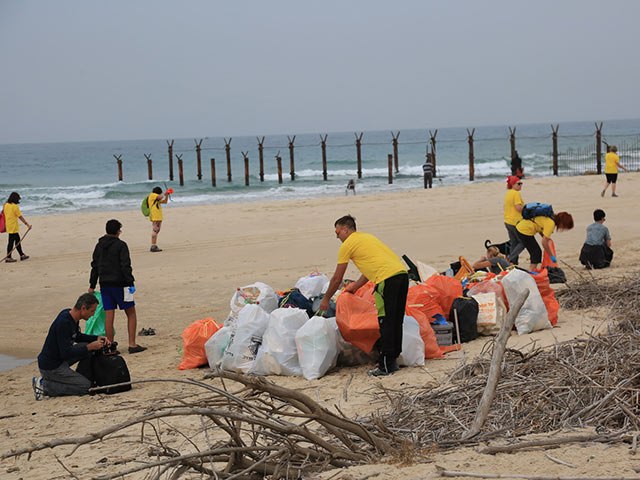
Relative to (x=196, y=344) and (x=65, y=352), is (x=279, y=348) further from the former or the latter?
(x=65, y=352)

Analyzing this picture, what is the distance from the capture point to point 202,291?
35.1 ft

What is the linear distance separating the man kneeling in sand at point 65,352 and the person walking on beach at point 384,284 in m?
2.06

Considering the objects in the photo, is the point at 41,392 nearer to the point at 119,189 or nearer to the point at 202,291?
the point at 202,291

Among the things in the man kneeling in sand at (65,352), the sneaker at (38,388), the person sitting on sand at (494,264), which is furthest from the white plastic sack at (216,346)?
the person sitting on sand at (494,264)

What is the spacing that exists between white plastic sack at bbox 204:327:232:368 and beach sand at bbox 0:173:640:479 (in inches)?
8.3

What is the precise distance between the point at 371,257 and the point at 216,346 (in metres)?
1.67

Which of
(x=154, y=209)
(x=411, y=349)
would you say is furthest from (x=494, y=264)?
(x=154, y=209)

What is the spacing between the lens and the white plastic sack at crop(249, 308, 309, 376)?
624 centimetres

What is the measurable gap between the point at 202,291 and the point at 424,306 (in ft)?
15.9

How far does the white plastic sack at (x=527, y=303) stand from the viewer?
6.79 metres

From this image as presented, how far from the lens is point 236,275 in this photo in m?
11.8

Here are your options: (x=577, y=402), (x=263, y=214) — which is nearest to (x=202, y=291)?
(x=577, y=402)

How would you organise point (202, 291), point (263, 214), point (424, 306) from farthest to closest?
1. point (263, 214)
2. point (202, 291)
3. point (424, 306)

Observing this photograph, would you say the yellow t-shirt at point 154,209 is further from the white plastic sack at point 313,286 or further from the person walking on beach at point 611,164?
the person walking on beach at point 611,164
